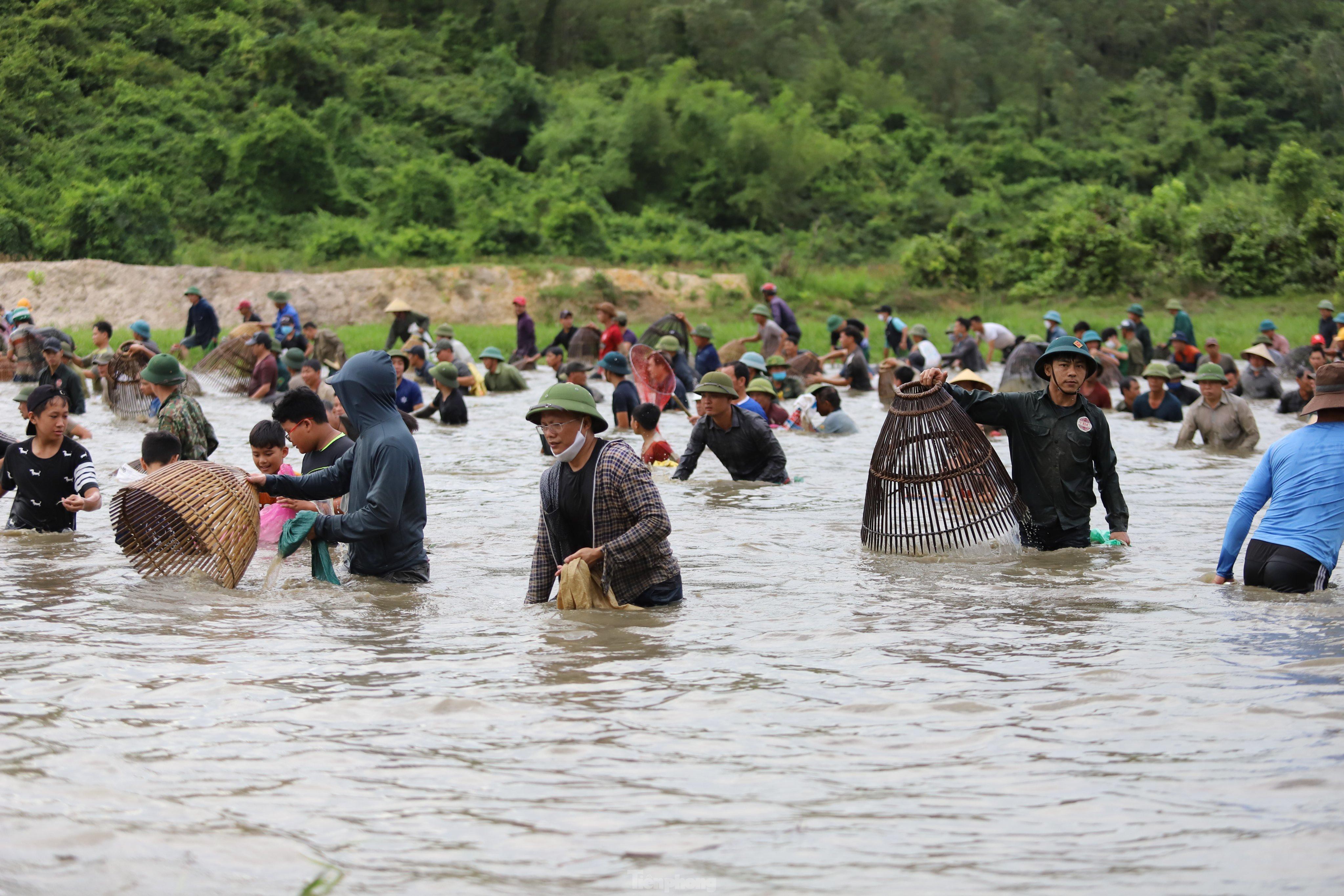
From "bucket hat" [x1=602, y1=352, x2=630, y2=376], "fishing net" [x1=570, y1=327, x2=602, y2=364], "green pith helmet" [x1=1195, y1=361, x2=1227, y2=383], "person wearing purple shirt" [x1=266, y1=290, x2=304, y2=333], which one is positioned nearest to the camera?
"green pith helmet" [x1=1195, y1=361, x2=1227, y2=383]

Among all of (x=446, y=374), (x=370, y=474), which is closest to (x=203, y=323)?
(x=446, y=374)

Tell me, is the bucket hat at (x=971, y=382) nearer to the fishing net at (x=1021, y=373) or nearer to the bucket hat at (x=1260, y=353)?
the fishing net at (x=1021, y=373)

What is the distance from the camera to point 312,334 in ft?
82.9

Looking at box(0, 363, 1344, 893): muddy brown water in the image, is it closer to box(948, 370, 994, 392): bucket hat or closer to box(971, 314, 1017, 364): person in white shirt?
box(948, 370, 994, 392): bucket hat

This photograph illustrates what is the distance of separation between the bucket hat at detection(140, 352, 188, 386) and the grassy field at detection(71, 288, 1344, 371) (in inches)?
544

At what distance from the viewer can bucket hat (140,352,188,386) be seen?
32.0 feet

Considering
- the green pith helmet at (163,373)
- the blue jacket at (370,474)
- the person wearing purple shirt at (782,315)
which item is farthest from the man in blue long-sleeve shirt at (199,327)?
the blue jacket at (370,474)

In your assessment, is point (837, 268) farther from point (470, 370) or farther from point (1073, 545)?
point (1073, 545)

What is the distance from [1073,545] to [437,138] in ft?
138

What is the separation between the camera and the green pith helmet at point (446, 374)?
16.1 m

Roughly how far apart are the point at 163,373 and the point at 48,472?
65.0 inches

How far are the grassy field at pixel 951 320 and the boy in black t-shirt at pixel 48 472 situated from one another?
1520cm

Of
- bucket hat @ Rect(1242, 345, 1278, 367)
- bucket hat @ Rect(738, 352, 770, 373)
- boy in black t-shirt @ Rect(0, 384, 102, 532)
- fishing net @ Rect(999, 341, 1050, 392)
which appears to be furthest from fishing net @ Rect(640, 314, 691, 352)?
boy in black t-shirt @ Rect(0, 384, 102, 532)

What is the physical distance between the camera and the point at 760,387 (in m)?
13.9
